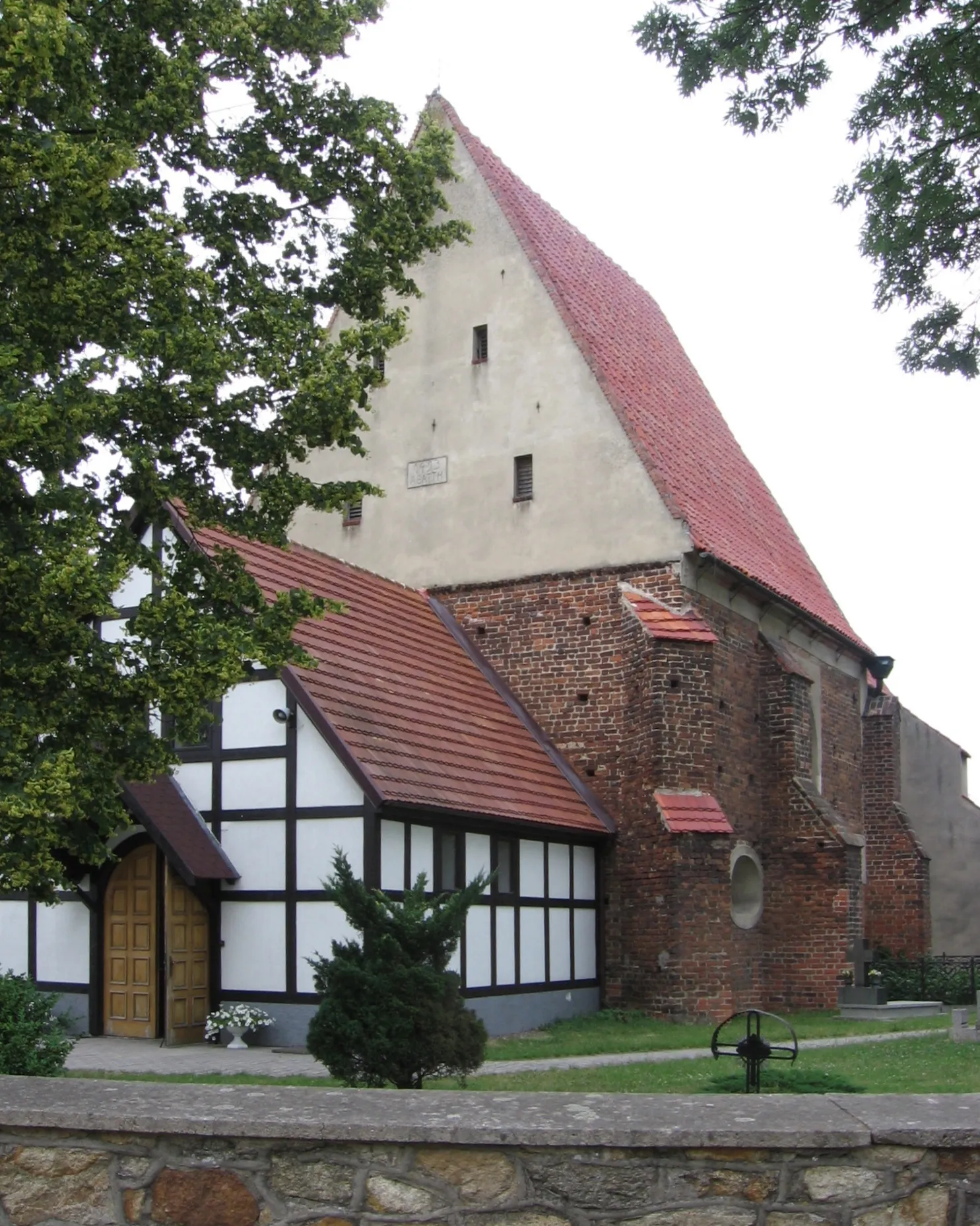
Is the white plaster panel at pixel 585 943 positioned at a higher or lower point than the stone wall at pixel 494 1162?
lower

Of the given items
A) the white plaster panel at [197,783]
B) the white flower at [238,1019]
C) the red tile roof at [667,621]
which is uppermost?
the red tile roof at [667,621]

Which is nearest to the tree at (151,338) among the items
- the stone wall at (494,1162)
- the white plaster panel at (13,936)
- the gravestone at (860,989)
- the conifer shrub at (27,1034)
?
the conifer shrub at (27,1034)

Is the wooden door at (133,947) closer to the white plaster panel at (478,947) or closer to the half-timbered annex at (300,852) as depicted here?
the half-timbered annex at (300,852)

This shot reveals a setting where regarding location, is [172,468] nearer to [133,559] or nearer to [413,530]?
[133,559]

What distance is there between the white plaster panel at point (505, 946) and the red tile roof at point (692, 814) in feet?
8.85

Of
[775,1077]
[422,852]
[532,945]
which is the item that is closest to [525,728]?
[532,945]

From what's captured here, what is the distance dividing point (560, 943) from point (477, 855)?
239cm

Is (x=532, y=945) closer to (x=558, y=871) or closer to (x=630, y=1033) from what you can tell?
(x=558, y=871)

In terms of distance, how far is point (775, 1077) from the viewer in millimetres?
10117

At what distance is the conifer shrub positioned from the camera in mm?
9328

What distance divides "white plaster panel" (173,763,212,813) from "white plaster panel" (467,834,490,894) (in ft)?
9.67

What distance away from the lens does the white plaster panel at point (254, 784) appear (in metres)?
15.7

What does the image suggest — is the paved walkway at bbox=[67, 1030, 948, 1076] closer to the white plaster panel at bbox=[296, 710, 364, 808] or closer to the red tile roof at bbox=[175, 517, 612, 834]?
the white plaster panel at bbox=[296, 710, 364, 808]

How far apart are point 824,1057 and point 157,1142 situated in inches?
421
